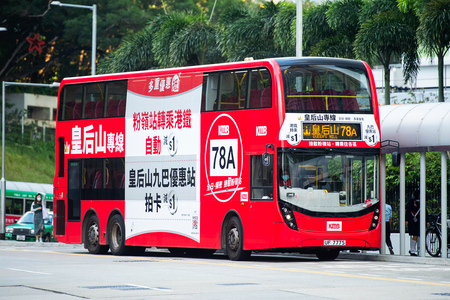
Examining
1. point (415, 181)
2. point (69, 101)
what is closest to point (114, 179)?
point (69, 101)

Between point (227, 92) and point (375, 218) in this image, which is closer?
point (375, 218)

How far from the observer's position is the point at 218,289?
13.6m

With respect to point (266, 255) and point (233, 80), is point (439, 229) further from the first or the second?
point (233, 80)

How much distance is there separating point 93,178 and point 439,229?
8.91 m

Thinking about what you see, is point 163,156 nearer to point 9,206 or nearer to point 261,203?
point 261,203

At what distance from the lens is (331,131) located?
805 inches

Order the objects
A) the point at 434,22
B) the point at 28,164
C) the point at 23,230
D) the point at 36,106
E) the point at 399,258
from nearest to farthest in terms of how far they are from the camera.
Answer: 1. the point at 399,258
2. the point at 434,22
3. the point at 23,230
4. the point at 28,164
5. the point at 36,106

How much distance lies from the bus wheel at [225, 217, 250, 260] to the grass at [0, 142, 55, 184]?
37640 mm

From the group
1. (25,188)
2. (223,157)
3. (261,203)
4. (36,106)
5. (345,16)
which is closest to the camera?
(261,203)

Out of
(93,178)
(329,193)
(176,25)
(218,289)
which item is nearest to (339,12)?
(176,25)

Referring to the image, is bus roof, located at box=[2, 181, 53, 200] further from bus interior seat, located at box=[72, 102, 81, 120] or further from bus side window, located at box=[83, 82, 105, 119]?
bus side window, located at box=[83, 82, 105, 119]

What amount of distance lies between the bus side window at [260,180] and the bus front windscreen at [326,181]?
1.01 feet

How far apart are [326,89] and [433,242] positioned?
516cm

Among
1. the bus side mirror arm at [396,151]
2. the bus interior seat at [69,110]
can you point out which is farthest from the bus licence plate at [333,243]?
the bus interior seat at [69,110]
